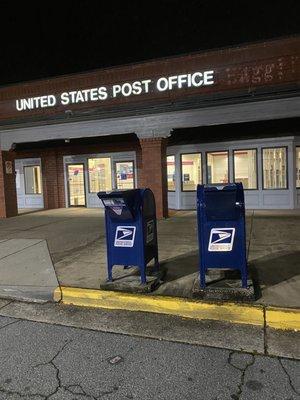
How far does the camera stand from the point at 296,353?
327 cm

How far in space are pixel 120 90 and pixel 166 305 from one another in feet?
30.5

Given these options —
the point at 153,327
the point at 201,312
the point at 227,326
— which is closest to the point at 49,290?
the point at 153,327

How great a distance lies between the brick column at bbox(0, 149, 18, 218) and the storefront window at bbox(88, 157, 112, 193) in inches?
134

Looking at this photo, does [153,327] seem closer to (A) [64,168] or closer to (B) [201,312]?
(B) [201,312]

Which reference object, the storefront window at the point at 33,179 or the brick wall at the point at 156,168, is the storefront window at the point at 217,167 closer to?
the brick wall at the point at 156,168

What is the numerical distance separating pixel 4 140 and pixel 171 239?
8.80m

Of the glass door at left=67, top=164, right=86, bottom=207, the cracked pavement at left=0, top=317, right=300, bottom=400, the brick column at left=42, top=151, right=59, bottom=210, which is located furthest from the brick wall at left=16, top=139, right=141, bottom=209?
the cracked pavement at left=0, top=317, right=300, bottom=400

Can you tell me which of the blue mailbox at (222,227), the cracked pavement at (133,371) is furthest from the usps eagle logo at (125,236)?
the cracked pavement at (133,371)

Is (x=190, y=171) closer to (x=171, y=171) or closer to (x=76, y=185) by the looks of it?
(x=171, y=171)

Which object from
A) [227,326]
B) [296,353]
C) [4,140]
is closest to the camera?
[296,353]

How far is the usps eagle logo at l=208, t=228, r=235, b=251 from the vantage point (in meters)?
4.47

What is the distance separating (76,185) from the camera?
53.2ft

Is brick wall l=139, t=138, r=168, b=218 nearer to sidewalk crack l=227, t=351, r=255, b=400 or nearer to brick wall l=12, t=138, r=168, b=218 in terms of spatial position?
brick wall l=12, t=138, r=168, b=218

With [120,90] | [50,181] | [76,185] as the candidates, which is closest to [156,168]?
[120,90]
